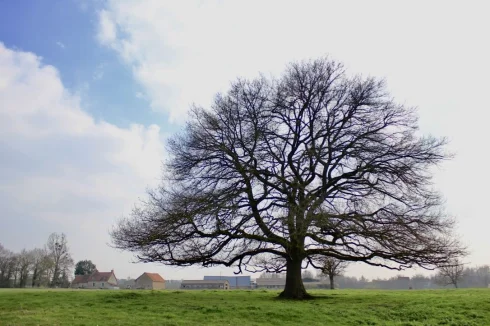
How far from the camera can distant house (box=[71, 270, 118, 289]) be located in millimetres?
94250

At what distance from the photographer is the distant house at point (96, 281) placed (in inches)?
3711

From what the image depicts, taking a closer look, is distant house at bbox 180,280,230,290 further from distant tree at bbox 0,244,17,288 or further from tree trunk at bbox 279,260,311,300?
tree trunk at bbox 279,260,311,300

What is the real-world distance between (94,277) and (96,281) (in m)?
1.23

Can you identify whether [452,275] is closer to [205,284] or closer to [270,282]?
[270,282]

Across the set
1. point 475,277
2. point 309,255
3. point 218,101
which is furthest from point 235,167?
point 475,277

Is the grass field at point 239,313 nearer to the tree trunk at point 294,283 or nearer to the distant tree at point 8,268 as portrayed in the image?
the tree trunk at point 294,283

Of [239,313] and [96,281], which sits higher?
[239,313]

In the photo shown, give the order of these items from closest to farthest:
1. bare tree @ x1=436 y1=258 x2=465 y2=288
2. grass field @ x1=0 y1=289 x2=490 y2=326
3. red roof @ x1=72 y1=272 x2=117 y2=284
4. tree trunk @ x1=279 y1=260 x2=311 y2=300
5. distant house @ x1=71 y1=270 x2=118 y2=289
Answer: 1. grass field @ x1=0 y1=289 x2=490 y2=326
2. tree trunk @ x1=279 y1=260 x2=311 y2=300
3. bare tree @ x1=436 y1=258 x2=465 y2=288
4. distant house @ x1=71 y1=270 x2=118 y2=289
5. red roof @ x1=72 y1=272 x2=117 y2=284

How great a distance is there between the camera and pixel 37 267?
75250 millimetres

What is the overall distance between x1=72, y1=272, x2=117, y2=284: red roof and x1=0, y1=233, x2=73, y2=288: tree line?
56.6 ft

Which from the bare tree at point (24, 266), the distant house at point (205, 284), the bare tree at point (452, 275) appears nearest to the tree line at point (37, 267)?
the bare tree at point (24, 266)

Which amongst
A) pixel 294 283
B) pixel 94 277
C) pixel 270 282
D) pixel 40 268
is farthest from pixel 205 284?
pixel 294 283

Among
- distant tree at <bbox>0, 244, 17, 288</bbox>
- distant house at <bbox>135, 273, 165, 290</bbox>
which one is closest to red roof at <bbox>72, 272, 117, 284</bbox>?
distant house at <bbox>135, 273, 165, 290</bbox>

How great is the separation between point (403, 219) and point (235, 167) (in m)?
7.81
